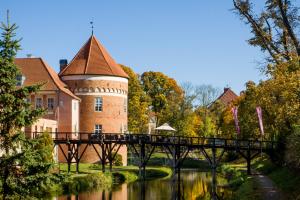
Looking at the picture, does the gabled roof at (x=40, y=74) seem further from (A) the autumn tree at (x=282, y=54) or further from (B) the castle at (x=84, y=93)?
(A) the autumn tree at (x=282, y=54)

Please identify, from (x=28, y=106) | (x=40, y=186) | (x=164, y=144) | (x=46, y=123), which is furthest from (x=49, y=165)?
(x=46, y=123)

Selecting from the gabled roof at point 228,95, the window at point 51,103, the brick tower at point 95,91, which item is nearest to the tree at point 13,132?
the window at point 51,103

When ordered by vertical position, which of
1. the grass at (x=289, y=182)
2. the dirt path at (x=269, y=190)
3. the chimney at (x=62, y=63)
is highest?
the chimney at (x=62, y=63)

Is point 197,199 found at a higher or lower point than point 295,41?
lower

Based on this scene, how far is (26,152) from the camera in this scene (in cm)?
1530

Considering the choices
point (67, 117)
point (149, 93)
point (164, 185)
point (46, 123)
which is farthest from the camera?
point (149, 93)

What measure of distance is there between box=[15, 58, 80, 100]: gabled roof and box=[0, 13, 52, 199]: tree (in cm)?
2624

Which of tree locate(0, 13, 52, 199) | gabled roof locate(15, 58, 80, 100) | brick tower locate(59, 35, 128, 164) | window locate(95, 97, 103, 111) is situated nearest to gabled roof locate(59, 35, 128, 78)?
brick tower locate(59, 35, 128, 164)

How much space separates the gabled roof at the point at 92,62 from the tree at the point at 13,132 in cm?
2854

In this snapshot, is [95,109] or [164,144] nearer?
[164,144]

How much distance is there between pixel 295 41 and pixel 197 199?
10.3 meters

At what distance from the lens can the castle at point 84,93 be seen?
1668 inches

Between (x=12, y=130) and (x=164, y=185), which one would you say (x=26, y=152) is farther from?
(x=164, y=185)

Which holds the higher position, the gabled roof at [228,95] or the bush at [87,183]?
the gabled roof at [228,95]
